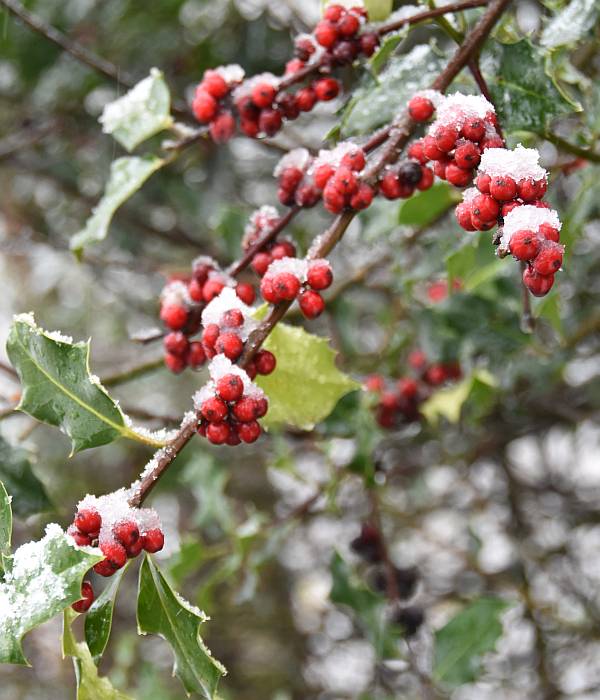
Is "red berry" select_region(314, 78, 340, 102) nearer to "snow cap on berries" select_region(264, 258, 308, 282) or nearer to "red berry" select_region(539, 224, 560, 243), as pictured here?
"snow cap on berries" select_region(264, 258, 308, 282)

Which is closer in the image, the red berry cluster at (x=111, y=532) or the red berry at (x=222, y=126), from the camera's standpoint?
the red berry cluster at (x=111, y=532)

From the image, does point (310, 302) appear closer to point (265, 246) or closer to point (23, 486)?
point (265, 246)

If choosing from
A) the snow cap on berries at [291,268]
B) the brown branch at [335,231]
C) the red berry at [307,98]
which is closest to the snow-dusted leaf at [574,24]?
the brown branch at [335,231]

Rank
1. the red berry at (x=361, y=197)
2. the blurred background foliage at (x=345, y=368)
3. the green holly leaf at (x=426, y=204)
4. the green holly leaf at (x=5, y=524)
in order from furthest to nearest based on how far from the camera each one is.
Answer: the blurred background foliage at (x=345, y=368)
the green holly leaf at (x=426, y=204)
the red berry at (x=361, y=197)
the green holly leaf at (x=5, y=524)

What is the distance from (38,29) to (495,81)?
92cm

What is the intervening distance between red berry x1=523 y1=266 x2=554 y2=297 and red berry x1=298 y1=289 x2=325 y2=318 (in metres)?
0.24

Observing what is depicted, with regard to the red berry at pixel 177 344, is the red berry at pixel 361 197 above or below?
above

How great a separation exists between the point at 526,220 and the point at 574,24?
0.63m

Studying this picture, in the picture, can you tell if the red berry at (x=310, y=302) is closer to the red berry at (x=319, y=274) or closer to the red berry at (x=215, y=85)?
the red berry at (x=319, y=274)

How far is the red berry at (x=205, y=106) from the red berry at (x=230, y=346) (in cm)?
41

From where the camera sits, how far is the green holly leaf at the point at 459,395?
5.77ft

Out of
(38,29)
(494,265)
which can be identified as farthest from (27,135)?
(494,265)

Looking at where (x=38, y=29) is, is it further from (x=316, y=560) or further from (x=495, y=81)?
(x=316, y=560)

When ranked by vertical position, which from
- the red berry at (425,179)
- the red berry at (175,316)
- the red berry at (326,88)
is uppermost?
the red berry at (425,179)
